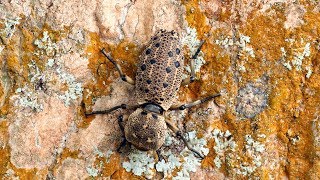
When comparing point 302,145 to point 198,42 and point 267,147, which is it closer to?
point 267,147

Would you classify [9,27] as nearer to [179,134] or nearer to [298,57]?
[179,134]

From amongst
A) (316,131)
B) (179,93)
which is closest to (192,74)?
(179,93)

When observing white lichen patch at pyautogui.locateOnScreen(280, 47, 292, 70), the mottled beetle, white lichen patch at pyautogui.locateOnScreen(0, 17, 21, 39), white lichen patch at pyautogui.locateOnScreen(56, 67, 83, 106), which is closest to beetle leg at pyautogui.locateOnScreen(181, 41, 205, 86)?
the mottled beetle

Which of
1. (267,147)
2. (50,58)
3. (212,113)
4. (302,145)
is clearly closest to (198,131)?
(212,113)

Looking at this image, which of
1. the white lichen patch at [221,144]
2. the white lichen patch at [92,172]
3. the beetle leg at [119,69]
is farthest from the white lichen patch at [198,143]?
the white lichen patch at [92,172]

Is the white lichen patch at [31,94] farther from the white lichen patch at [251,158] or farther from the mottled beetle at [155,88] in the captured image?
the white lichen patch at [251,158]

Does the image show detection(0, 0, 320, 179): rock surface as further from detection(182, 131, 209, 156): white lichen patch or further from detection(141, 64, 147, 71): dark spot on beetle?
detection(141, 64, 147, 71): dark spot on beetle
